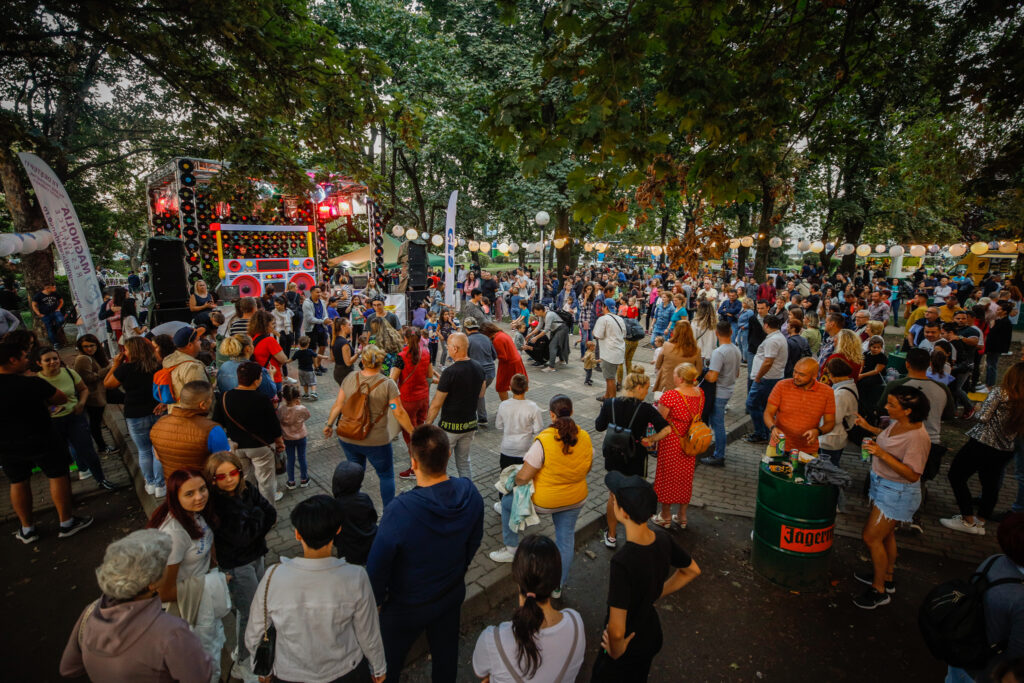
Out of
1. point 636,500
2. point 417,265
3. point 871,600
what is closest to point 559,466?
point 636,500

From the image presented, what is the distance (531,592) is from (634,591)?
1.98 ft

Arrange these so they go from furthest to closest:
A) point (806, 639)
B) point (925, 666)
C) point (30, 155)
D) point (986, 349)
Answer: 1. point (986, 349)
2. point (30, 155)
3. point (806, 639)
4. point (925, 666)

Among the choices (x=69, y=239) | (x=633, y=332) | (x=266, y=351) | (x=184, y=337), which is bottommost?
(x=633, y=332)

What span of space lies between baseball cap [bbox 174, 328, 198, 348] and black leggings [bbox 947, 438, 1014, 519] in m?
8.18

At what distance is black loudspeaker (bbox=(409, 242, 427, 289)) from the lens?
1541 centimetres

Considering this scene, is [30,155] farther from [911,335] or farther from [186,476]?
[911,335]

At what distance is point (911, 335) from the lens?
8.18 metres

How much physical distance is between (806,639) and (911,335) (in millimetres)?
7263

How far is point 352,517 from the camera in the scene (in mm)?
2910

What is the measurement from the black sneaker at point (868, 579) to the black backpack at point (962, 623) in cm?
184

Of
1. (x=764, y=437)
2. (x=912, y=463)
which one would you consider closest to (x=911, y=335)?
(x=764, y=437)

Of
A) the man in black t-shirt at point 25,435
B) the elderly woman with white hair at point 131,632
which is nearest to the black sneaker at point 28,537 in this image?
the man in black t-shirt at point 25,435

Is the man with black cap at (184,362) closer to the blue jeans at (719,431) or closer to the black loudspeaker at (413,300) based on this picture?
the blue jeans at (719,431)

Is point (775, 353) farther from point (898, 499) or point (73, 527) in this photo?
point (73, 527)
